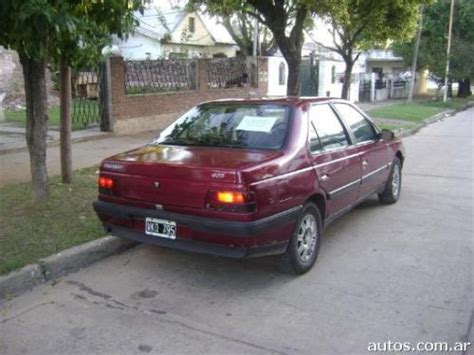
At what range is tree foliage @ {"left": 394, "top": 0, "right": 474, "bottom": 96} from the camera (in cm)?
3291

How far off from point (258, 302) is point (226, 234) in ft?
1.95

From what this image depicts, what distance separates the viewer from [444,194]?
8.25 meters

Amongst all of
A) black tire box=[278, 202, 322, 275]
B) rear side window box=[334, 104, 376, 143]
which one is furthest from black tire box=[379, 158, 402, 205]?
black tire box=[278, 202, 322, 275]

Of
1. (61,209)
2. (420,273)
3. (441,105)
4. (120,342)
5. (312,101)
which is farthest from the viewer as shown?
(441,105)

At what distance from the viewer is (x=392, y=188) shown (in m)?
7.42

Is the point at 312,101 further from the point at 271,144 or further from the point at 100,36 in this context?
the point at 100,36

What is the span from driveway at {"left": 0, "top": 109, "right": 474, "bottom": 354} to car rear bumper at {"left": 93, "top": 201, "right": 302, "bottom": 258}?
0.38 m

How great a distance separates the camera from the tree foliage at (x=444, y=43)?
108ft

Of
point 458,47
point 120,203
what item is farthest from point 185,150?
point 458,47

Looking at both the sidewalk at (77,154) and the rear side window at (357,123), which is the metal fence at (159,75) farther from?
the rear side window at (357,123)

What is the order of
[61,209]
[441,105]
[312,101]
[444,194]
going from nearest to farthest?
[312,101]
[61,209]
[444,194]
[441,105]

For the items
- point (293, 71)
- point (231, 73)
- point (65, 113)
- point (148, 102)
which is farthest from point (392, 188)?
point (231, 73)

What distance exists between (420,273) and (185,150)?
2.35 metres

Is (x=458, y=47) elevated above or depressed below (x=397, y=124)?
above
